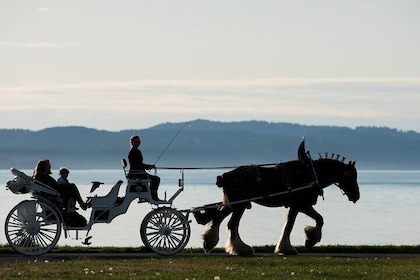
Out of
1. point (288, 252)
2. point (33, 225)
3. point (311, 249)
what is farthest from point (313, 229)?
point (33, 225)

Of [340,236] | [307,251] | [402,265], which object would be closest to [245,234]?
[340,236]

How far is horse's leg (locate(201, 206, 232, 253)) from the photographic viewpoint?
2694cm

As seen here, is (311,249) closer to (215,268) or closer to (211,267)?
(211,267)

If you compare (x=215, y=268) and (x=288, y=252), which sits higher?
(x=288, y=252)

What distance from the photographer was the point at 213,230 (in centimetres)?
2695

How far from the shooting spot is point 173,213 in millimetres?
26016

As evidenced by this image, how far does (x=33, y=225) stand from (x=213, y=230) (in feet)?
12.7

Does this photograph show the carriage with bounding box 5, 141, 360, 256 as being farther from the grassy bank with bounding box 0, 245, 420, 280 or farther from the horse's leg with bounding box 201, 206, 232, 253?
the grassy bank with bounding box 0, 245, 420, 280

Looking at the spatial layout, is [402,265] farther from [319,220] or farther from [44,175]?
[44,175]

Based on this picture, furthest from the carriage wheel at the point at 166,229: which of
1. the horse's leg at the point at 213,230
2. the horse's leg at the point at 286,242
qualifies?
the horse's leg at the point at 286,242

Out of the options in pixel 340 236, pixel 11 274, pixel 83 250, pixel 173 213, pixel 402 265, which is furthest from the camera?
pixel 340 236

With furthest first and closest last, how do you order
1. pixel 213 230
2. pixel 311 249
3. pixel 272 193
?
pixel 311 249, pixel 272 193, pixel 213 230

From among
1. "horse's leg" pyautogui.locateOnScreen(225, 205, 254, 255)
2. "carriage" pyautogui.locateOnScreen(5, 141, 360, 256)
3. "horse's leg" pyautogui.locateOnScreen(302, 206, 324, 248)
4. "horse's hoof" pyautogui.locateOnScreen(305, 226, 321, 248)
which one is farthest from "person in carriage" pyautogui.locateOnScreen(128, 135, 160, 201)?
"horse's hoof" pyautogui.locateOnScreen(305, 226, 321, 248)

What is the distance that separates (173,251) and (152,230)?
0.64m
